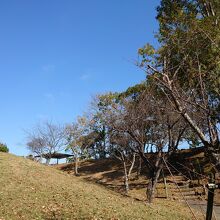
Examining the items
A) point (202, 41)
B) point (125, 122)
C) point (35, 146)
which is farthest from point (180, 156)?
point (202, 41)

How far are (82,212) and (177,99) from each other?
9.36m

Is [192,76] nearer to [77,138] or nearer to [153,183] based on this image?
[153,183]

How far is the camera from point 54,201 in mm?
13242

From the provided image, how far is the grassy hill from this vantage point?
1166 cm

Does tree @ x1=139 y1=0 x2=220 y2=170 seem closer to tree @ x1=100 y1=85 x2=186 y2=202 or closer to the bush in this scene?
tree @ x1=100 y1=85 x2=186 y2=202

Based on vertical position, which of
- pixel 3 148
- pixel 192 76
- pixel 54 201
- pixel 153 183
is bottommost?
pixel 54 201

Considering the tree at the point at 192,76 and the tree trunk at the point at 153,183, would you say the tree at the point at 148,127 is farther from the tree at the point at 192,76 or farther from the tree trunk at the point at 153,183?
the tree at the point at 192,76

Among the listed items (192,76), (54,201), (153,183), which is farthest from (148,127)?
(192,76)

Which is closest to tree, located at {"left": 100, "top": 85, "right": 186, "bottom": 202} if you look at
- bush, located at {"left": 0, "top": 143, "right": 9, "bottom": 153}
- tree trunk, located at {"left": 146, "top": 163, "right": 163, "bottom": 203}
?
tree trunk, located at {"left": 146, "top": 163, "right": 163, "bottom": 203}

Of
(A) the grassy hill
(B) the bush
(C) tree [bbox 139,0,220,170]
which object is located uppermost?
(B) the bush

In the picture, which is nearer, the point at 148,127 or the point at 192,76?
the point at 192,76

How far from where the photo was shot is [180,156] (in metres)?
36.5

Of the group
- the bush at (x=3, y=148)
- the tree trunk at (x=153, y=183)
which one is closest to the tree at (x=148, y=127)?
the tree trunk at (x=153, y=183)

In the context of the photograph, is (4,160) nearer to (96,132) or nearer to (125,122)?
(125,122)
